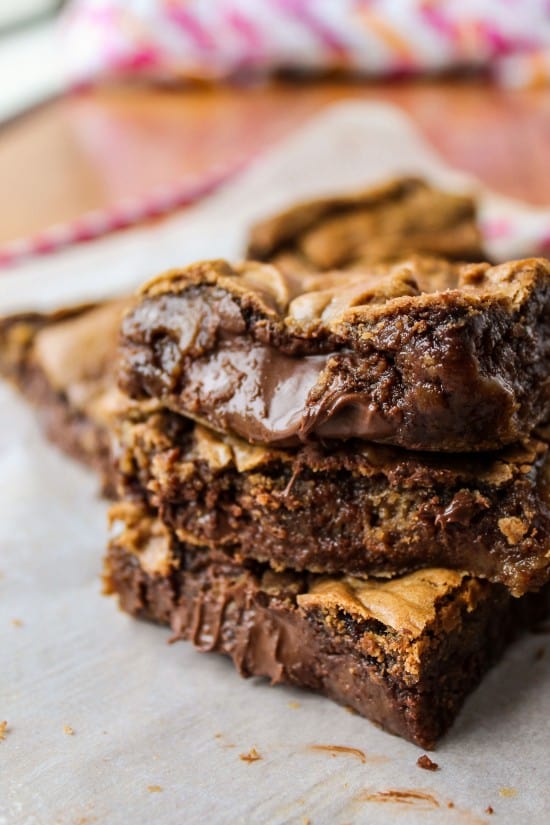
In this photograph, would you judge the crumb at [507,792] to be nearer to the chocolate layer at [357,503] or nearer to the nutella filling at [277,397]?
the chocolate layer at [357,503]

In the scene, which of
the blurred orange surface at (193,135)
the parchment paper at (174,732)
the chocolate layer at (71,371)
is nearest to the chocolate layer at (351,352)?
the parchment paper at (174,732)

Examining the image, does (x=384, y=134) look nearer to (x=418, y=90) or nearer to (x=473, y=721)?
(x=418, y=90)

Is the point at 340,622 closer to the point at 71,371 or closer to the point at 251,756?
the point at 251,756

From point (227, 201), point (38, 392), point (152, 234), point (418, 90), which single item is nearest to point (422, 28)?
point (418, 90)

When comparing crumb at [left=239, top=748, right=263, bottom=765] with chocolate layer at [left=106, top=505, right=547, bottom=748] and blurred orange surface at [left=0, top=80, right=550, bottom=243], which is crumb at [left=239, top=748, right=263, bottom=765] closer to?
chocolate layer at [left=106, top=505, right=547, bottom=748]

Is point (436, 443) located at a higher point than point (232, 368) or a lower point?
lower

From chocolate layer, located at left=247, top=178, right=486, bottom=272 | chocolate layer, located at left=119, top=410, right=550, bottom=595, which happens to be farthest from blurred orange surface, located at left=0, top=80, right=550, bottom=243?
chocolate layer, located at left=119, top=410, right=550, bottom=595
